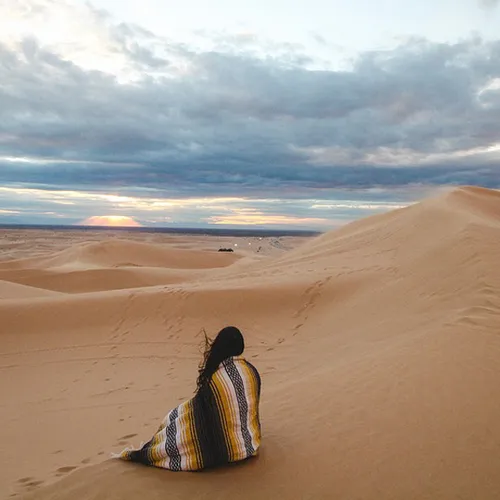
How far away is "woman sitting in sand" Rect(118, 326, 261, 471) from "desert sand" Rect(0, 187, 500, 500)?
0.39 ft

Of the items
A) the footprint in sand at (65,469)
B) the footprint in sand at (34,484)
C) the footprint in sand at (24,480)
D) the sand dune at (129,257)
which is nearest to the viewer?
the footprint in sand at (34,484)

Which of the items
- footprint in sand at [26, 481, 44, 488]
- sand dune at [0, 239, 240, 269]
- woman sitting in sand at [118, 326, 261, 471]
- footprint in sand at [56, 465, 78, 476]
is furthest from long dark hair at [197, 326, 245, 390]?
sand dune at [0, 239, 240, 269]

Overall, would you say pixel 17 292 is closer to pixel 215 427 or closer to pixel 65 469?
pixel 65 469

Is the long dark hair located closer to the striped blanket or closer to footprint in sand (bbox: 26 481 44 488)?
the striped blanket

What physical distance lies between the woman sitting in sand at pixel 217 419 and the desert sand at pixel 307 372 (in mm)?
119

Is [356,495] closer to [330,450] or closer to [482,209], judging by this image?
[330,450]

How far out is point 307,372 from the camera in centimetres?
633

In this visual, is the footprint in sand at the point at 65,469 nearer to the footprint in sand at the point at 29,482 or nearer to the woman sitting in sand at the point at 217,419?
the footprint in sand at the point at 29,482

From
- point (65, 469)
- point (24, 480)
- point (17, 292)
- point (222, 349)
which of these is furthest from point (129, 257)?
point (222, 349)

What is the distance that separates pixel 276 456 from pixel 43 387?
497 centimetres

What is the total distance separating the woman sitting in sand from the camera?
348 centimetres

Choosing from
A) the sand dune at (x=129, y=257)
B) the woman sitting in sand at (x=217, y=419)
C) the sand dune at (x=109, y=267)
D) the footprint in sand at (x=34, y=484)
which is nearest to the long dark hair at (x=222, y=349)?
the woman sitting in sand at (x=217, y=419)

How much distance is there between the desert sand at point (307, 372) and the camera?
3424 millimetres

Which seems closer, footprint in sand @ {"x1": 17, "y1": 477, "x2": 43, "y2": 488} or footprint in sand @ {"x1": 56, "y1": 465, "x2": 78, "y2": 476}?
footprint in sand @ {"x1": 17, "y1": 477, "x2": 43, "y2": 488}
